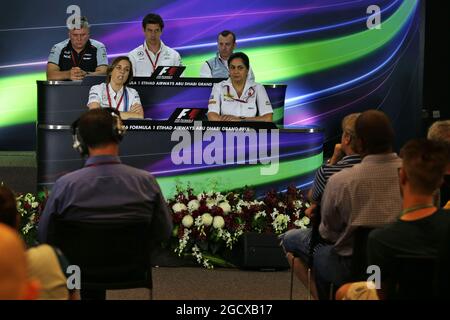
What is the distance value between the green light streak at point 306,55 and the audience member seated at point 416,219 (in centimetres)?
709

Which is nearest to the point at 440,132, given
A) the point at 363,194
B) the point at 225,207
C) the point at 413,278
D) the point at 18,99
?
the point at 363,194

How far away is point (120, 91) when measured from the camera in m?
8.29

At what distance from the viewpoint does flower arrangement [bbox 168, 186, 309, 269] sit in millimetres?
7148

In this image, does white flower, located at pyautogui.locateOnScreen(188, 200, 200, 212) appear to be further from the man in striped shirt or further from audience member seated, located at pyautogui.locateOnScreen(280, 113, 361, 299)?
the man in striped shirt

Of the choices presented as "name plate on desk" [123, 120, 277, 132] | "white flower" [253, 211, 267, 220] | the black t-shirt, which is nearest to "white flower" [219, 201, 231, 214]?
"white flower" [253, 211, 267, 220]

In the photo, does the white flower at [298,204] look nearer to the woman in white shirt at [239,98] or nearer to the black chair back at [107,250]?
the woman in white shirt at [239,98]

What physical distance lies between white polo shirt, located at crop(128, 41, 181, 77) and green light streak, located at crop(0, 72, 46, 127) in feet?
Answer: 4.60

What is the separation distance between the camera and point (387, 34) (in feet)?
34.6

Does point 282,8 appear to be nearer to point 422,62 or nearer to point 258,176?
point 422,62

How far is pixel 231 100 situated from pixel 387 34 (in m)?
2.81

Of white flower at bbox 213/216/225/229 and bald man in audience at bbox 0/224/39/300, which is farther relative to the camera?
white flower at bbox 213/216/225/229

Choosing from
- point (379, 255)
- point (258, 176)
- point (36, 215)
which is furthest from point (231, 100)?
point (379, 255)

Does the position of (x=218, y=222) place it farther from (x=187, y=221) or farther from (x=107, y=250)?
(x=107, y=250)

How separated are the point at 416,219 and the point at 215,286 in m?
3.14
